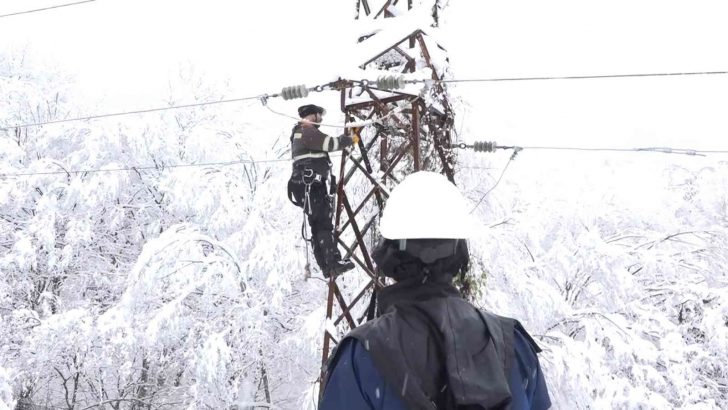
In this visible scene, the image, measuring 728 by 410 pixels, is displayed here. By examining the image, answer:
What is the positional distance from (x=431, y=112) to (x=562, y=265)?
579cm

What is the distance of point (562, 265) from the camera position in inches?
410

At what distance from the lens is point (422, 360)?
3.99 feet

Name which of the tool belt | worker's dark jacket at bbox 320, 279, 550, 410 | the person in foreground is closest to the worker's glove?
the tool belt

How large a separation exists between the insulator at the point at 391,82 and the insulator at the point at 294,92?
831 millimetres

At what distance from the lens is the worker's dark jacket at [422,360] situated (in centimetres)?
118

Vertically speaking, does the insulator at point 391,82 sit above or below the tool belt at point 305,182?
above

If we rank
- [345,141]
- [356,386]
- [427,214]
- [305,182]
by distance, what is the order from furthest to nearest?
[305,182]
[345,141]
[427,214]
[356,386]

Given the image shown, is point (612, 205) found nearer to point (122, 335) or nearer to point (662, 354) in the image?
point (662, 354)

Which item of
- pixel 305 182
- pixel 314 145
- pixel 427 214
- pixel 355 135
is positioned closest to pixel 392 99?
pixel 355 135

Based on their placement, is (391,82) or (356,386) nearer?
(356,386)

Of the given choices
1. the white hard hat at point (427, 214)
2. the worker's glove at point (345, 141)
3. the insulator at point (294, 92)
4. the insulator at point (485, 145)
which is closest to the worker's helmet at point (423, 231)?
the white hard hat at point (427, 214)

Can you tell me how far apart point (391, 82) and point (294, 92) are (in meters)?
1.06

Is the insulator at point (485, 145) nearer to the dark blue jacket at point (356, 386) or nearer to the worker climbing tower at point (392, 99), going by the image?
the worker climbing tower at point (392, 99)

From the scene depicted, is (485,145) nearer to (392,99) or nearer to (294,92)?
(392,99)
